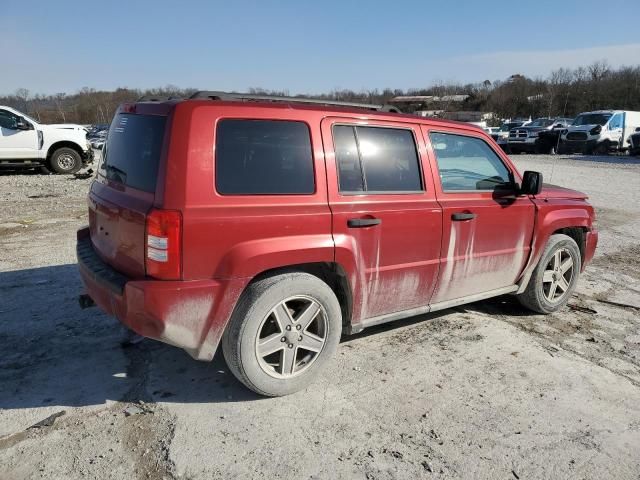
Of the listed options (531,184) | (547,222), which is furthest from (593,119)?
(531,184)

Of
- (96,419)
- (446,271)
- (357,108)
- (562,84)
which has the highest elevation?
(562,84)

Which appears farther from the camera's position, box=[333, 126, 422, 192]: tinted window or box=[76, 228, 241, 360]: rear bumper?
box=[333, 126, 422, 192]: tinted window

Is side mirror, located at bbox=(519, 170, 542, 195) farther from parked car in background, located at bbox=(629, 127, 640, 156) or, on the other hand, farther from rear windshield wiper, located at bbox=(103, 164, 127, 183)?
parked car in background, located at bbox=(629, 127, 640, 156)

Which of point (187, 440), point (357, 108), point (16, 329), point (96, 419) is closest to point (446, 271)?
point (357, 108)

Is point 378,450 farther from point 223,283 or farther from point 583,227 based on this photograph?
point 583,227

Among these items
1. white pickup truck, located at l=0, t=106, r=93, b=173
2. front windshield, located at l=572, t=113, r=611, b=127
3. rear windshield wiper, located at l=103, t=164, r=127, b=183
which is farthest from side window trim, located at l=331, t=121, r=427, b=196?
front windshield, located at l=572, t=113, r=611, b=127

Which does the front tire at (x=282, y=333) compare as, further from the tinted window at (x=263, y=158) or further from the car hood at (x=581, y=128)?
the car hood at (x=581, y=128)

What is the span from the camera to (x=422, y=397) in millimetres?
3260

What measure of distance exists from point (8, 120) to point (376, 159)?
14.2 metres

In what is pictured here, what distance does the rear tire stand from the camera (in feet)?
48.1

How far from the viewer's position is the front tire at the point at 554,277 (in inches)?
182

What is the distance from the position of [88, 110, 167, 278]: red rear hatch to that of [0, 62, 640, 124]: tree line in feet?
133

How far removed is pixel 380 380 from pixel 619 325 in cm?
253

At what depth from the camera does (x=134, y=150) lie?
3.14m
